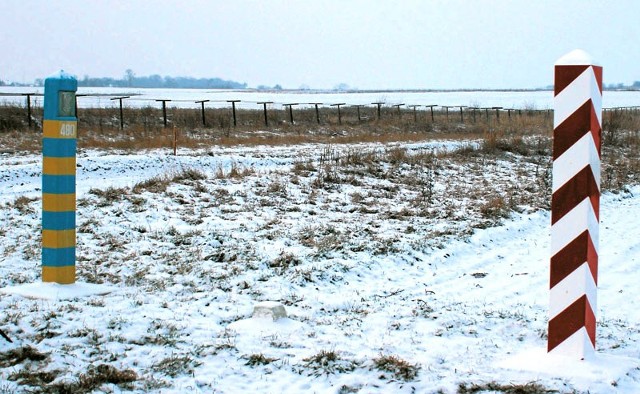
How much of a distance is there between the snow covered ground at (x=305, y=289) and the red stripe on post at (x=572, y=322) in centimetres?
14

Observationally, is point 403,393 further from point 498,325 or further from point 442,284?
point 442,284

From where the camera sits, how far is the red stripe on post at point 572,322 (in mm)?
4227

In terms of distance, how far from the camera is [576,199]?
13.8 ft

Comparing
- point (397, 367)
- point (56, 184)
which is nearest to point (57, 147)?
point (56, 184)

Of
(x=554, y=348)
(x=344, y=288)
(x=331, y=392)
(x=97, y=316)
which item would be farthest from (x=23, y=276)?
(x=554, y=348)

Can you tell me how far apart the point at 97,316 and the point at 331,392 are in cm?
203

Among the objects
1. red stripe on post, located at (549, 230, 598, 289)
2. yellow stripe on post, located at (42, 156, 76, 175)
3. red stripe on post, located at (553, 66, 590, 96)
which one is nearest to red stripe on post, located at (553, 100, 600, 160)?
red stripe on post, located at (553, 66, 590, 96)

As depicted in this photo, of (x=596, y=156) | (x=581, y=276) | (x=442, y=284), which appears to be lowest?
(x=442, y=284)

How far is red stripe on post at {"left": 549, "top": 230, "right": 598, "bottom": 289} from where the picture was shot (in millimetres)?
4195

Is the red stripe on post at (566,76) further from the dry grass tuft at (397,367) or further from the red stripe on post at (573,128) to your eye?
the dry grass tuft at (397,367)

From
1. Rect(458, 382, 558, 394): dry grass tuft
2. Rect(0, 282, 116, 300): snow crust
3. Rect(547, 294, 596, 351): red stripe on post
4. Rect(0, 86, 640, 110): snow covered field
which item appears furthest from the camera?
Rect(0, 86, 640, 110): snow covered field

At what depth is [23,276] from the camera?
637 centimetres

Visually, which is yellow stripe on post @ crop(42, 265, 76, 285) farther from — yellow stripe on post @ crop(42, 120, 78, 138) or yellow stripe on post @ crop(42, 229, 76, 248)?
yellow stripe on post @ crop(42, 120, 78, 138)

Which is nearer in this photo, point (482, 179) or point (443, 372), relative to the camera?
point (443, 372)
